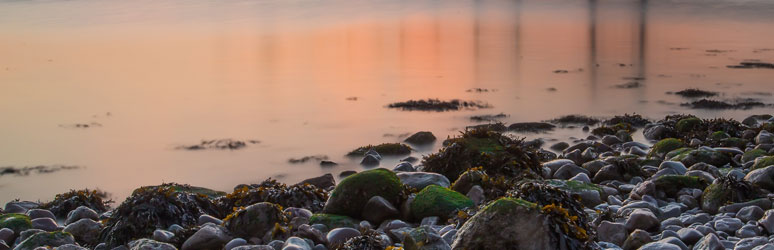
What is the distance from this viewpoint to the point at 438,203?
A: 6.75 metres

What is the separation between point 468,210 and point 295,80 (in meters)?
13.0

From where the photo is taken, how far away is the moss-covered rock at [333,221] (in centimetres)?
668

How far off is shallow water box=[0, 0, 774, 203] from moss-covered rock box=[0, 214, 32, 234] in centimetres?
328

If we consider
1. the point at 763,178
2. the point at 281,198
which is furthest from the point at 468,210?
the point at 763,178

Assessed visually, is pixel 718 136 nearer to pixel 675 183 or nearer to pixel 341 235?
pixel 675 183

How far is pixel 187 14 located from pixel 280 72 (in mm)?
23064

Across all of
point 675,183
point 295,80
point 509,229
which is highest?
point 295,80

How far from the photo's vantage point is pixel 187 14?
41.8m

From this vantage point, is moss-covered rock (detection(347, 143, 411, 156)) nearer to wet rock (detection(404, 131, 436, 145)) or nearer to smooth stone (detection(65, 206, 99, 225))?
wet rock (detection(404, 131, 436, 145))

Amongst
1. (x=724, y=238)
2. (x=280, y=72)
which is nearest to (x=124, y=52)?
(x=280, y=72)

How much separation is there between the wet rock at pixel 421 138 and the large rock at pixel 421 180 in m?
4.33

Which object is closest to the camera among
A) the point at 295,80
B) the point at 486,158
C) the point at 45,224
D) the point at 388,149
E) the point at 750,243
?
the point at 750,243

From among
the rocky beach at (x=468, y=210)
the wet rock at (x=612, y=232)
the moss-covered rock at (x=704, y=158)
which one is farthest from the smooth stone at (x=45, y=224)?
the moss-covered rock at (x=704, y=158)

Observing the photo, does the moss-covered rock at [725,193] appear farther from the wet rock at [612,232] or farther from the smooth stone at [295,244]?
the smooth stone at [295,244]
